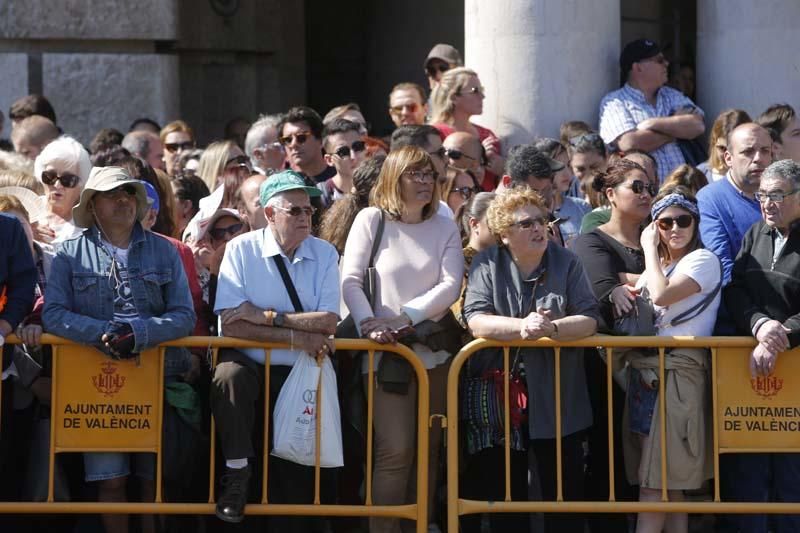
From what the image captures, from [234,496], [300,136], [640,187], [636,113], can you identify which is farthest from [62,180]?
[636,113]

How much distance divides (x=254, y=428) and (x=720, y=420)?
2197 millimetres

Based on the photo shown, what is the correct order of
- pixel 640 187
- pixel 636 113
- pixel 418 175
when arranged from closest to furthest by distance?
pixel 418 175
pixel 640 187
pixel 636 113

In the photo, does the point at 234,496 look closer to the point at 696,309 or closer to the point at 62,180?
the point at 62,180

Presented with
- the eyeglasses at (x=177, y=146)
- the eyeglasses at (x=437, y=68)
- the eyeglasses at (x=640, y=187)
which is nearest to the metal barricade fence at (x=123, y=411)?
the eyeglasses at (x=640, y=187)

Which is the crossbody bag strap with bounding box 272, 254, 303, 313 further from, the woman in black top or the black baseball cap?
the black baseball cap

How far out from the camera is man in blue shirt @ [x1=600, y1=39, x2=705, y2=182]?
10281mm

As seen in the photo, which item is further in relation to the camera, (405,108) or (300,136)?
(405,108)

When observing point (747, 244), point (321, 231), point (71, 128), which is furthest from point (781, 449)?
point (71, 128)

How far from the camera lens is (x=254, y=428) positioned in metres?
7.26

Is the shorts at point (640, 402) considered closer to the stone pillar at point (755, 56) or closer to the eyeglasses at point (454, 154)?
the eyeglasses at point (454, 154)

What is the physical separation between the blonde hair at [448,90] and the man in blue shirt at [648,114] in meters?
1.10

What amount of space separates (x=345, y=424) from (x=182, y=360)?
0.90 m

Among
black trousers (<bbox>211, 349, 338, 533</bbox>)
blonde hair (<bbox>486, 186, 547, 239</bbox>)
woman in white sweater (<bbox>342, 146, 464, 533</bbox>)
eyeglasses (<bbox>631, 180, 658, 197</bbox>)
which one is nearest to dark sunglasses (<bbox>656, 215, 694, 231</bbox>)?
eyeglasses (<bbox>631, 180, 658, 197</bbox>)

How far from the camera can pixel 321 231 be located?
8.08 metres
